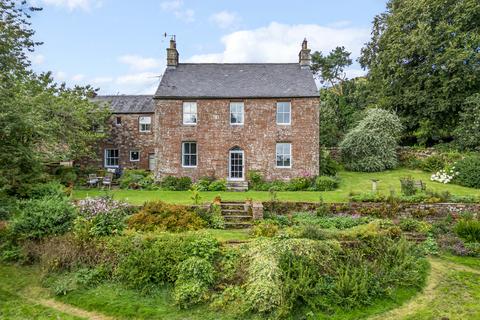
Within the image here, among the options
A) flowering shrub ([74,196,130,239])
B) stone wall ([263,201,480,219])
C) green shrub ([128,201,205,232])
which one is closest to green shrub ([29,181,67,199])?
flowering shrub ([74,196,130,239])

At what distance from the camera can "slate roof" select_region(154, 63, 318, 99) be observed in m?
22.4

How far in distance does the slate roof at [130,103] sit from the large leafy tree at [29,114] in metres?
2.17

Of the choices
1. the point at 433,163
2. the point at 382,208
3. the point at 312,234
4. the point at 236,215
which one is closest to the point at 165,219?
the point at 236,215

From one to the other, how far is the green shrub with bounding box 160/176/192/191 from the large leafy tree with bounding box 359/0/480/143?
20.3 m

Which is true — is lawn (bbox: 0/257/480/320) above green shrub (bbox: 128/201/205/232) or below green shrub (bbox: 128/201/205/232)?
below

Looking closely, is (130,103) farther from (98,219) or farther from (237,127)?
(98,219)

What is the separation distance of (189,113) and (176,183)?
505 cm

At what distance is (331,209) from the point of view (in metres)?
15.2

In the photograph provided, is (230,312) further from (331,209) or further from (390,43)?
(390,43)

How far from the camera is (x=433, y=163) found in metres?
25.1

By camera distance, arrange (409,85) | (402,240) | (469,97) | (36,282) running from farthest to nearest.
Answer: (409,85), (469,97), (402,240), (36,282)

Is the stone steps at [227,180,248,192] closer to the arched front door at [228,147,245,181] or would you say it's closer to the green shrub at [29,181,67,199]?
the arched front door at [228,147,245,181]

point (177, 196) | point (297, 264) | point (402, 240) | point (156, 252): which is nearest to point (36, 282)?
point (156, 252)

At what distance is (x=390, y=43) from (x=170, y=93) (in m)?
20.4
